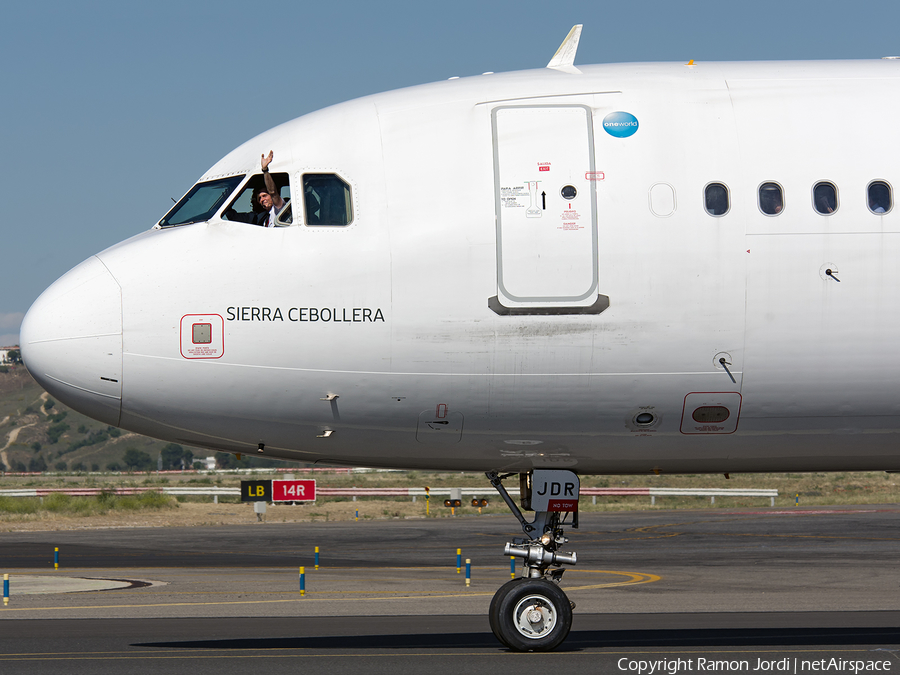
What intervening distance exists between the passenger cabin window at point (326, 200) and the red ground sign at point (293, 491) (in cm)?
3707

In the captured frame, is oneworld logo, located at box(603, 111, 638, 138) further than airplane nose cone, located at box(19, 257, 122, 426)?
Yes

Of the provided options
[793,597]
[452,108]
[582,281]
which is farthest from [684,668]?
[793,597]

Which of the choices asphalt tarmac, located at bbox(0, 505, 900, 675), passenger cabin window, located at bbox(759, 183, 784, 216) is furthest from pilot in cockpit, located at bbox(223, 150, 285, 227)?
asphalt tarmac, located at bbox(0, 505, 900, 675)

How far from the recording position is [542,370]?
10875mm

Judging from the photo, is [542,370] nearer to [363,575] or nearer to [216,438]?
[216,438]

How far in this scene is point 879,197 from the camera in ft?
35.4

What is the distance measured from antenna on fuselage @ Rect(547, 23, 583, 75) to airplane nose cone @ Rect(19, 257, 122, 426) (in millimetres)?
5601

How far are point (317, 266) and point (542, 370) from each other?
8.48 feet

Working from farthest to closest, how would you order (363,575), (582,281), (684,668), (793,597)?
1. (363,575)
2. (793,597)
3. (684,668)
4. (582,281)

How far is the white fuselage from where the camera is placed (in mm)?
10656

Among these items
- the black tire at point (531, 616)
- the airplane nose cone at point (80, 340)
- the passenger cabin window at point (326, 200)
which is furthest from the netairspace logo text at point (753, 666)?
the airplane nose cone at point (80, 340)

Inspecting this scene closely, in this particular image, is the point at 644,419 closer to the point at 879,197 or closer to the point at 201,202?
the point at 879,197

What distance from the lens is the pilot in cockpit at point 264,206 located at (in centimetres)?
1098

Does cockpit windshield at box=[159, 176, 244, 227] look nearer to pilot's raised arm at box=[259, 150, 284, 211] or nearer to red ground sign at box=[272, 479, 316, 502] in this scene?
pilot's raised arm at box=[259, 150, 284, 211]
